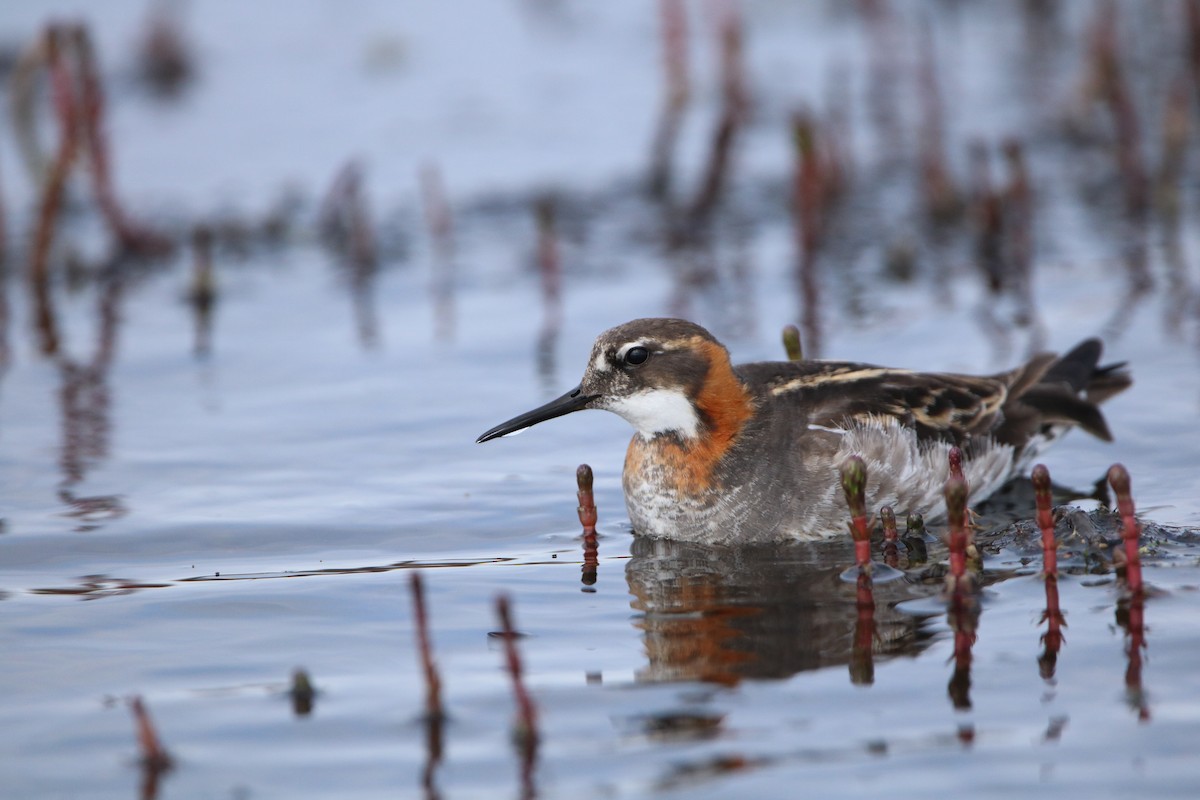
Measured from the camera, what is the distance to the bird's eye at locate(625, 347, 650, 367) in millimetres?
7504

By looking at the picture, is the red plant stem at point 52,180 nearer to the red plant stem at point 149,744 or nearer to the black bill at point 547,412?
the black bill at point 547,412

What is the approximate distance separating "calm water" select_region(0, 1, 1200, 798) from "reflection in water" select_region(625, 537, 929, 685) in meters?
0.03

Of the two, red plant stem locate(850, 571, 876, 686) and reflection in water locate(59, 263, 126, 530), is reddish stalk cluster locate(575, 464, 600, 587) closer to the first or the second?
red plant stem locate(850, 571, 876, 686)

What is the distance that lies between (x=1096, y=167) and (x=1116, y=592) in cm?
885

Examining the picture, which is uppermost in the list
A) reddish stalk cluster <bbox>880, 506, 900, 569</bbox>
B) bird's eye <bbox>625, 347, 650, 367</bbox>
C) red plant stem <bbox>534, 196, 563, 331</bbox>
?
red plant stem <bbox>534, 196, 563, 331</bbox>

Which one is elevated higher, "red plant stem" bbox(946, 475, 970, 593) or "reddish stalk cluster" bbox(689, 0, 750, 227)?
"reddish stalk cluster" bbox(689, 0, 750, 227)

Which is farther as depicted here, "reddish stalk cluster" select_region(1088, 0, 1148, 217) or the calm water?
"reddish stalk cluster" select_region(1088, 0, 1148, 217)

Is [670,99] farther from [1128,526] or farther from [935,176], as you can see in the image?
[1128,526]

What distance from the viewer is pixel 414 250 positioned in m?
13.1

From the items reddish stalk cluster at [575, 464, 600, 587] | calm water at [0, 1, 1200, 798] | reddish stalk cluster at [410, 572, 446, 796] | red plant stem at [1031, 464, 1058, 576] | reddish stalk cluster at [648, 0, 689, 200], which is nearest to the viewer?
reddish stalk cluster at [410, 572, 446, 796]

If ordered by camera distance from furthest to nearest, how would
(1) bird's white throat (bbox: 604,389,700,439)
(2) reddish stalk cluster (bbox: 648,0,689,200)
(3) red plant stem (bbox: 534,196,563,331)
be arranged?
(2) reddish stalk cluster (bbox: 648,0,689,200) < (3) red plant stem (bbox: 534,196,563,331) < (1) bird's white throat (bbox: 604,389,700,439)

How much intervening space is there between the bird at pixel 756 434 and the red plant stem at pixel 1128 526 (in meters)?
1.60

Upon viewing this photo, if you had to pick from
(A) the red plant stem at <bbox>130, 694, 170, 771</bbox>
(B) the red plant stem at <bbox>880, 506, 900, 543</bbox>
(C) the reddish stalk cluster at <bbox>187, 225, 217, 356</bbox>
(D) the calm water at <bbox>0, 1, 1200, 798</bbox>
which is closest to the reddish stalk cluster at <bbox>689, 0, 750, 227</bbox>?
(D) the calm water at <bbox>0, 1, 1200, 798</bbox>

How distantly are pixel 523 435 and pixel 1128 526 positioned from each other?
4.06 meters
